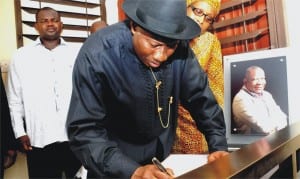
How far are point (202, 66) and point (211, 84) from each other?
0.39ft

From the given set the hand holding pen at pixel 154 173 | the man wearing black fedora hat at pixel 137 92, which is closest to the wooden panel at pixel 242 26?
the man wearing black fedora hat at pixel 137 92

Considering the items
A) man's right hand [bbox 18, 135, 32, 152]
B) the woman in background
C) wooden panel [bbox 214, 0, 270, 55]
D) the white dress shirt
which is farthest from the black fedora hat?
man's right hand [bbox 18, 135, 32, 152]

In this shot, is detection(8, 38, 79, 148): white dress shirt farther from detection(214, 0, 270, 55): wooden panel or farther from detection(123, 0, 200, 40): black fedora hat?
detection(123, 0, 200, 40): black fedora hat

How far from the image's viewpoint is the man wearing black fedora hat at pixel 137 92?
85 centimetres

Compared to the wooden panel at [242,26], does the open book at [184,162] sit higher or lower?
lower

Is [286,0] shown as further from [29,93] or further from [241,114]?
[29,93]

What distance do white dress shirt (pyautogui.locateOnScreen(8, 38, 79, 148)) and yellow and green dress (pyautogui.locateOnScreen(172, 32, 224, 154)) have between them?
0.81 metres

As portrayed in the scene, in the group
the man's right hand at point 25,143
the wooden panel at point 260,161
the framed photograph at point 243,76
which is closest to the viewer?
the wooden panel at point 260,161

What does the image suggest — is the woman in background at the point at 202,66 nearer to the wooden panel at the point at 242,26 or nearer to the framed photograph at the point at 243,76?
the framed photograph at the point at 243,76

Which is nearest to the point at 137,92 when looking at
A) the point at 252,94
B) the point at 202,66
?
the point at 202,66

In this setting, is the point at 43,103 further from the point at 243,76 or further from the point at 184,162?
the point at 184,162

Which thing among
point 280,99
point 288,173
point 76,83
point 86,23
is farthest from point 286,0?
point 86,23

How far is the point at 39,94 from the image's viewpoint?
1976 mm

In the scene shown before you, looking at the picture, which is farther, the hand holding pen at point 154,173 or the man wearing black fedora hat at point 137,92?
the man wearing black fedora hat at point 137,92
